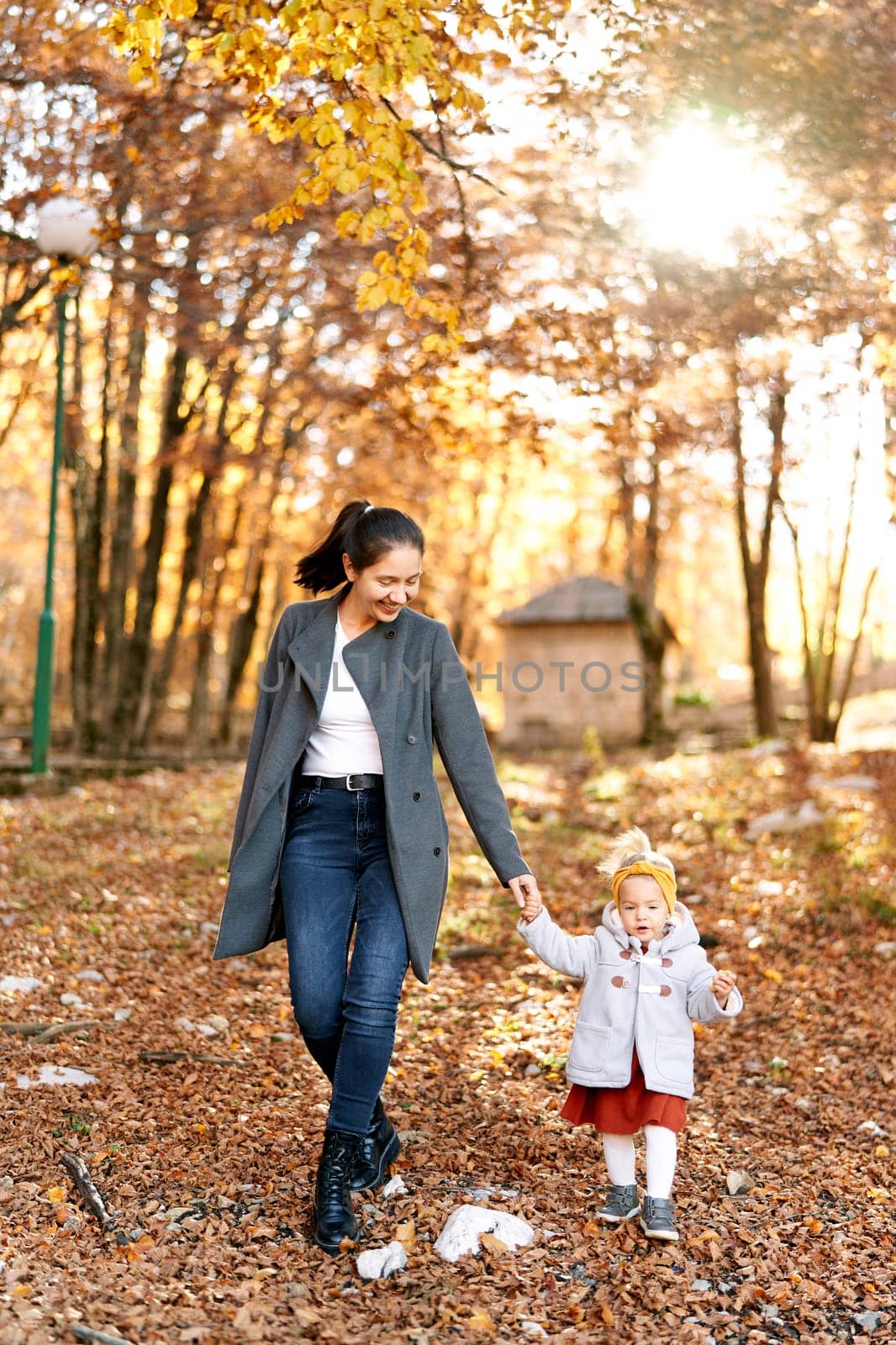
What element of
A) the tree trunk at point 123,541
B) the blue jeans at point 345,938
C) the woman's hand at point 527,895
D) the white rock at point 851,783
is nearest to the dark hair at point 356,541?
the blue jeans at point 345,938

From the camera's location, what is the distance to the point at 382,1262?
346 centimetres

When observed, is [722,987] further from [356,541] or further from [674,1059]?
[356,541]

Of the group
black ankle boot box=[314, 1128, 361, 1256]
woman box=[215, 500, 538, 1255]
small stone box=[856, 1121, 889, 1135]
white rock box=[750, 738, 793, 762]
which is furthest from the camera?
white rock box=[750, 738, 793, 762]

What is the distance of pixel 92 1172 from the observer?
396 centimetres

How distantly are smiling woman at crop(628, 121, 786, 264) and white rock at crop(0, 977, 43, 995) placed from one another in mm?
6491

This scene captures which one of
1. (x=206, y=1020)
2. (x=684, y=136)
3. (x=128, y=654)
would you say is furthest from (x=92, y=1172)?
(x=128, y=654)

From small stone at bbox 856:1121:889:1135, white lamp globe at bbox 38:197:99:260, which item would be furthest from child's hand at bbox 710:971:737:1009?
white lamp globe at bbox 38:197:99:260

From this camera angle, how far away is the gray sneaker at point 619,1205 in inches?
148

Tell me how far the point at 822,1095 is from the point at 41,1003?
3.51 m

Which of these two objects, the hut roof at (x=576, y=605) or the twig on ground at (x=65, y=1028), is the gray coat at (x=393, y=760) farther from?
the hut roof at (x=576, y=605)

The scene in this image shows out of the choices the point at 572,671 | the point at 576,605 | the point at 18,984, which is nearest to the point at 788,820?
the point at 18,984

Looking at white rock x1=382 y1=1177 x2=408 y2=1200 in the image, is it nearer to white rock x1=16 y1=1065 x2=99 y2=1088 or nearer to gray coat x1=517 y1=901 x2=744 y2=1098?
gray coat x1=517 y1=901 x2=744 y2=1098

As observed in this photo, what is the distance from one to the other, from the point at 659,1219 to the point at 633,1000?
636 mm

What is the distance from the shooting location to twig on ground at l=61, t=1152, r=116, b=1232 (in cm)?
365
